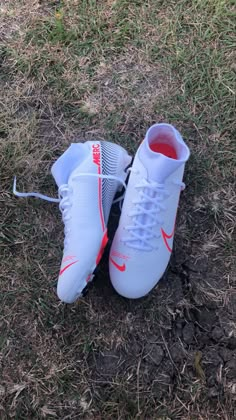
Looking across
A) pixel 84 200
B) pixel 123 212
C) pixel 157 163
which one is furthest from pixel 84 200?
pixel 157 163

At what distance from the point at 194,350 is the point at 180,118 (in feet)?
2.41

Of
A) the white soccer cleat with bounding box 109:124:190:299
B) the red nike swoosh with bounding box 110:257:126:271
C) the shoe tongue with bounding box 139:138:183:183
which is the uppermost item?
the shoe tongue with bounding box 139:138:183:183

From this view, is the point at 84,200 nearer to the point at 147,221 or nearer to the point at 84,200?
the point at 84,200

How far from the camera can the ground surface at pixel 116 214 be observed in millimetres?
1570

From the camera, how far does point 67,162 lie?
1.64m

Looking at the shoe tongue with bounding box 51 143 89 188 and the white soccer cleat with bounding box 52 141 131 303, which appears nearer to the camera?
the white soccer cleat with bounding box 52 141 131 303

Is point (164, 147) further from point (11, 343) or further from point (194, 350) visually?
point (11, 343)

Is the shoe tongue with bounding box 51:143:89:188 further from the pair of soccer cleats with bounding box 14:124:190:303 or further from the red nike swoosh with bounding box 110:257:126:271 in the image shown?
the red nike swoosh with bounding box 110:257:126:271

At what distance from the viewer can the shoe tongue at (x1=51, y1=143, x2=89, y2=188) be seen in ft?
5.37

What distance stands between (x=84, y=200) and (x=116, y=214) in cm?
16

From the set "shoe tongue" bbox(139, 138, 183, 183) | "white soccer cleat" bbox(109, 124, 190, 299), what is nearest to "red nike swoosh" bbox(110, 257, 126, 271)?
"white soccer cleat" bbox(109, 124, 190, 299)

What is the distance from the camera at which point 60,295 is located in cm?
154

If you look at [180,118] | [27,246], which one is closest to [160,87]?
[180,118]

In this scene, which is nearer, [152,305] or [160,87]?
[152,305]
